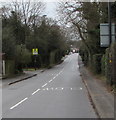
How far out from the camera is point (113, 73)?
19.7m

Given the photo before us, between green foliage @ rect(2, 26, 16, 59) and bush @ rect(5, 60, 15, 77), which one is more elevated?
green foliage @ rect(2, 26, 16, 59)

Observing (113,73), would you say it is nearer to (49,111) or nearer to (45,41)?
(49,111)

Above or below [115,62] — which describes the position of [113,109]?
below

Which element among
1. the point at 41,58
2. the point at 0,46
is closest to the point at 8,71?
the point at 0,46

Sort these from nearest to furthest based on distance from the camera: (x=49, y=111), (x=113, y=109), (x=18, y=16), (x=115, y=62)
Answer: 1. (x=113, y=109)
2. (x=49, y=111)
3. (x=115, y=62)
4. (x=18, y=16)

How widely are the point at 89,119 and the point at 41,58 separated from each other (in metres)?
63.8

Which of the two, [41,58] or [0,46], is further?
[41,58]

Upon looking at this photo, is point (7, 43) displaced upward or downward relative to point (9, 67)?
upward

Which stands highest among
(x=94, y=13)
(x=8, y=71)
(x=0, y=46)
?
(x=94, y=13)

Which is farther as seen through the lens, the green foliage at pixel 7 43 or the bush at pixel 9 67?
the bush at pixel 9 67

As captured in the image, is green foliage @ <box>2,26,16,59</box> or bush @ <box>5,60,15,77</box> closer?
green foliage @ <box>2,26,16,59</box>

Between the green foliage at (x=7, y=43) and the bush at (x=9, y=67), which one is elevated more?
the green foliage at (x=7, y=43)

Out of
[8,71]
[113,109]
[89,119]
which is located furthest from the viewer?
[8,71]

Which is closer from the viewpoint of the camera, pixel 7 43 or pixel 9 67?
pixel 7 43
